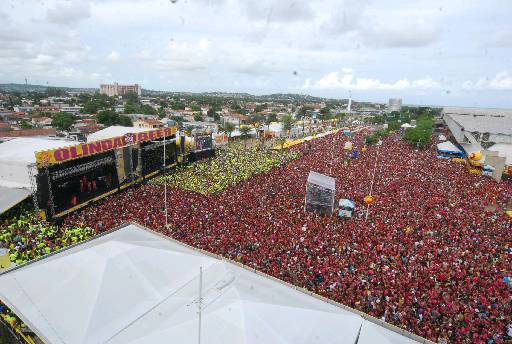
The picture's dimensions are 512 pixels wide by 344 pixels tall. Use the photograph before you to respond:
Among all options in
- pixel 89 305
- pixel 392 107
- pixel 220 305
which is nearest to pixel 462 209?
pixel 220 305

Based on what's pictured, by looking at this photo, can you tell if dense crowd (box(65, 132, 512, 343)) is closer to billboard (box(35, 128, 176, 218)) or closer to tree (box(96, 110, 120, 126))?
billboard (box(35, 128, 176, 218))

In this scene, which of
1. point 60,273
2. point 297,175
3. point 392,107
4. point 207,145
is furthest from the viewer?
point 392,107

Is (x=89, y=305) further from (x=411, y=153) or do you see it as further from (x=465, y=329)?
(x=411, y=153)

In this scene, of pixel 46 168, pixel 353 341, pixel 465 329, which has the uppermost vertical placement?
pixel 46 168

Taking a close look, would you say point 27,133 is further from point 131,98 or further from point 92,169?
point 131,98

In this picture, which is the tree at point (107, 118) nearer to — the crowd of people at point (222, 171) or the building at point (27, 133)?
the building at point (27, 133)

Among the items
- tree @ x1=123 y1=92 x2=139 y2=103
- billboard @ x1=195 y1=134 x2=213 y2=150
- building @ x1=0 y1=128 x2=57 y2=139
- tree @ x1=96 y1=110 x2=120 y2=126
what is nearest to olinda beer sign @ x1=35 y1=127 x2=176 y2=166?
billboard @ x1=195 y1=134 x2=213 y2=150

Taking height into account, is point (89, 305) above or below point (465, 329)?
above
